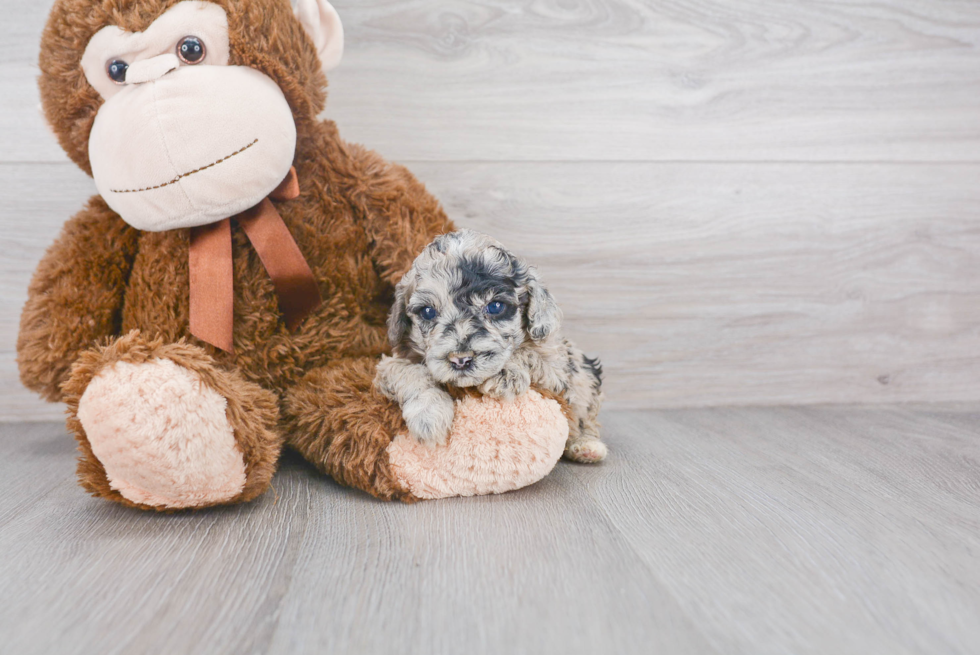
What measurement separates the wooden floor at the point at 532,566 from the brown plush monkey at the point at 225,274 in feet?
0.24

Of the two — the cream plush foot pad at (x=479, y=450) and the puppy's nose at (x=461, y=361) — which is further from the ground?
the puppy's nose at (x=461, y=361)

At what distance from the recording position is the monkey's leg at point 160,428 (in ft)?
2.32

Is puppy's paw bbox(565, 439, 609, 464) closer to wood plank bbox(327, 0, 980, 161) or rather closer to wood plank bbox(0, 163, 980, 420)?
wood plank bbox(0, 163, 980, 420)

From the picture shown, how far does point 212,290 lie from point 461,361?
1.23 feet

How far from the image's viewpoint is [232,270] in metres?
0.92

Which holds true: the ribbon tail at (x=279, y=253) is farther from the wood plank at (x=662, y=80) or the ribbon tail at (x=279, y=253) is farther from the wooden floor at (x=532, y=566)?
the wood plank at (x=662, y=80)

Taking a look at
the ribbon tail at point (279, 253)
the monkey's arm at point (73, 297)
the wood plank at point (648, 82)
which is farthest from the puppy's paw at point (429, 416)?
the wood plank at point (648, 82)

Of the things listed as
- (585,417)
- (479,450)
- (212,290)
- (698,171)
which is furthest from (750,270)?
(212,290)

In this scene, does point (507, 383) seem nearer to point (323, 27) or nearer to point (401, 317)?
point (401, 317)

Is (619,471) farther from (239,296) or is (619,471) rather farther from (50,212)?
(50,212)

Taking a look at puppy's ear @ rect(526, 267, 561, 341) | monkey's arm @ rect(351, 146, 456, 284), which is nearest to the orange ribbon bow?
monkey's arm @ rect(351, 146, 456, 284)

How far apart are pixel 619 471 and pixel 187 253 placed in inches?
28.1

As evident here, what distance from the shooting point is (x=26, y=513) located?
0.82 metres

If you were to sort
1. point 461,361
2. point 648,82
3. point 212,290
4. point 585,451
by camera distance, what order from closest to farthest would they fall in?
point 461,361
point 212,290
point 585,451
point 648,82
